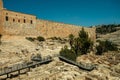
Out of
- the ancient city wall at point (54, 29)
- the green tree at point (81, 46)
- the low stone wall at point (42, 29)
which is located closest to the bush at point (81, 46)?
the green tree at point (81, 46)

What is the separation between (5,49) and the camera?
3206cm

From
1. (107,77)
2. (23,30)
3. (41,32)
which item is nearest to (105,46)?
(41,32)

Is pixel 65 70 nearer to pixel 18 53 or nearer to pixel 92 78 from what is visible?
pixel 92 78

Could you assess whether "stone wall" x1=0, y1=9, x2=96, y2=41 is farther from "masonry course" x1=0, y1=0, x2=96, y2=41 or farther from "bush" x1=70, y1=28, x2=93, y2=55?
"bush" x1=70, y1=28, x2=93, y2=55

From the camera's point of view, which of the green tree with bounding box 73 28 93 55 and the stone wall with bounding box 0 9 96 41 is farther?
the stone wall with bounding box 0 9 96 41

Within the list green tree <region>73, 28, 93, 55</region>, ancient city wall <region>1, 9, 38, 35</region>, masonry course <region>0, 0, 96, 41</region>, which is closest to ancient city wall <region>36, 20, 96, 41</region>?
masonry course <region>0, 0, 96, 41</region>

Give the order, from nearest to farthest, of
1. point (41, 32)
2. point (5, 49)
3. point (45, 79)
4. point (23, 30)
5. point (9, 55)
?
point (45, 79)
point (9, 55)
point (5, 49)
point (23, 30)
point (41, 32)

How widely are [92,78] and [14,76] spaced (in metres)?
8.15

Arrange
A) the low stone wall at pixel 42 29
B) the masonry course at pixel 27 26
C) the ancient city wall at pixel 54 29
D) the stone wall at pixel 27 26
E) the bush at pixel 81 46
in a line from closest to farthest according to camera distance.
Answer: the bush at pixel 81 46 → the masonry course at pixel 27 26 → the stone wall at pixel 27 26 → the low stone wall at pixel 42 29 → the ancient city wall at pixel 54 29

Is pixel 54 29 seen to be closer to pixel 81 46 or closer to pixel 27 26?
pixel 27 26

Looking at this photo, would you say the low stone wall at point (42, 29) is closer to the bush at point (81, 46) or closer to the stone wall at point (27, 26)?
the stone wall at point (27, 26)

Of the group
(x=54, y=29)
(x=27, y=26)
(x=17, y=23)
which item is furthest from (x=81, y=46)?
(x=54, y=29)

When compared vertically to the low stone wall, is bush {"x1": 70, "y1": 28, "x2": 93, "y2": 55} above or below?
below

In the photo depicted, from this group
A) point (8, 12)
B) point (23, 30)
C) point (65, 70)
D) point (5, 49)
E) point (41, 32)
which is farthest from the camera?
point (41, 32)
